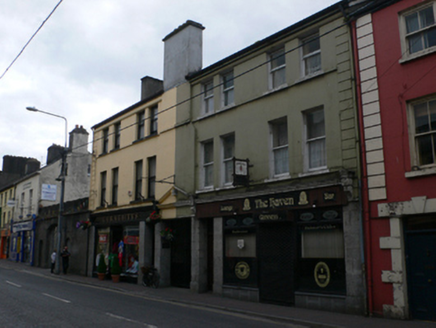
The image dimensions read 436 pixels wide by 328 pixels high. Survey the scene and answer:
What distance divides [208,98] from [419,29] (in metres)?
9.68

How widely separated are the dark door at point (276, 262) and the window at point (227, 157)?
2.85 m

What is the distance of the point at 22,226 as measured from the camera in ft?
134

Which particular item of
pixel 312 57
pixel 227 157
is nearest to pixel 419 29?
pixel 312 57

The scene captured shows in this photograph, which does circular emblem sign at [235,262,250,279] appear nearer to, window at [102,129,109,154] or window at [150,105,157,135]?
window at [150,105,157,135]

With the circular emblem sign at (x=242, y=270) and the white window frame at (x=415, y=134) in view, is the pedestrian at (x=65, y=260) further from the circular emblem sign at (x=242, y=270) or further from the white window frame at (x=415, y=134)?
the white window frame at (x=415, y=134)

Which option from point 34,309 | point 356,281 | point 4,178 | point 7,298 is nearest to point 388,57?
→ point 356,281

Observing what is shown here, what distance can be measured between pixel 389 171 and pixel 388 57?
11.0 ft

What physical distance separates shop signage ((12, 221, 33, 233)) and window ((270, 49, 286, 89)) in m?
30.2

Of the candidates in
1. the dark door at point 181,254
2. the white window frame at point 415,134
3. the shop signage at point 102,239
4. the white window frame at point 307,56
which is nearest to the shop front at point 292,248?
the white window frame at point 415,134

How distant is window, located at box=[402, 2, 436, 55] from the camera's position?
11852 mm

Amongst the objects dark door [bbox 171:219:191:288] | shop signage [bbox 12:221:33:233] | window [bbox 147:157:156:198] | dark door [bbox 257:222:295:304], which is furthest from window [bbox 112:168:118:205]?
shop signage [bbox 12:221:33:233]

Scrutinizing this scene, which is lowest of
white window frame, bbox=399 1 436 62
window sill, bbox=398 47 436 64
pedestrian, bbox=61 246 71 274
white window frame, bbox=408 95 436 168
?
pedestrian, bbox=61 246 71 274

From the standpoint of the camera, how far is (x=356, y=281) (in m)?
12.4

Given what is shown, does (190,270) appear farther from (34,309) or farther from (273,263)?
(34,309)
